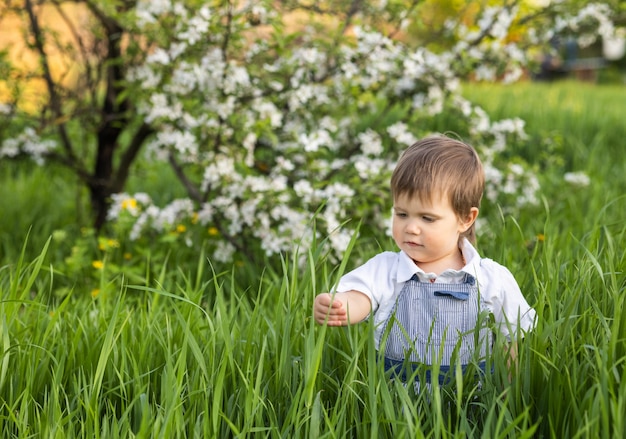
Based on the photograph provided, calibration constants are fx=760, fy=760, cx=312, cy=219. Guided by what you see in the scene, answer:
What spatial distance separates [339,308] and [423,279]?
272mm

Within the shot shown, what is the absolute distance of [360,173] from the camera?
334cm

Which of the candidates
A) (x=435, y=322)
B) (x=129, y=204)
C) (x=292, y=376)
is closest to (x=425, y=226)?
(x=435, y=322)

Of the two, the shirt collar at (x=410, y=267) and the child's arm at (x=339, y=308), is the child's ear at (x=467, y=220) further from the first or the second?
the child's arm at (x=339, y=308)

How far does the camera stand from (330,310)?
1.79m

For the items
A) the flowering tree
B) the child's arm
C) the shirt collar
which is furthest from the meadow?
the flowering tree

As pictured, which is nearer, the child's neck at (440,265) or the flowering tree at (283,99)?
the child's neck at (440,265)

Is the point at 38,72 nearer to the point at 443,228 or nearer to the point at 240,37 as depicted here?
the point at 240,37

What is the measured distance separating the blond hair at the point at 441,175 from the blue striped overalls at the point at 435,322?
20 centimetres

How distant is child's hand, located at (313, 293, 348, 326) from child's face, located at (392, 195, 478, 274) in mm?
Answer: 249

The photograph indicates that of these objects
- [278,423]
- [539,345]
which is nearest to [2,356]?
[278,423]

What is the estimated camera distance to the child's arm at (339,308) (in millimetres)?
1792

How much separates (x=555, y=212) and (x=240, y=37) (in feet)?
6.47

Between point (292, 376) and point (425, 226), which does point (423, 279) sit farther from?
point (292, 376)

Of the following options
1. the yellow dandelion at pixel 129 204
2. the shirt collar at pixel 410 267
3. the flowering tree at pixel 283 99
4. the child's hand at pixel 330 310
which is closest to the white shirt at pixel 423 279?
the shirt collar at pixel 410 267
